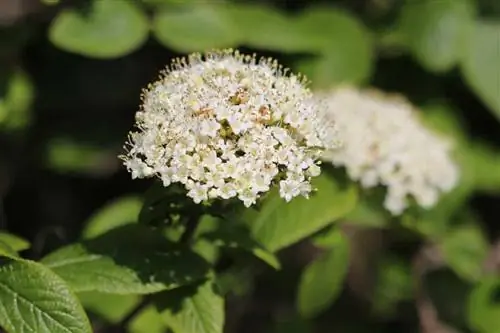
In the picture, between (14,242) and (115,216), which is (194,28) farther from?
(14,242)

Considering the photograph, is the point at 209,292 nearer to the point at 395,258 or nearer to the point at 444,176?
the point at 444,176

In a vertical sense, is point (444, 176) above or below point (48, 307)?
below

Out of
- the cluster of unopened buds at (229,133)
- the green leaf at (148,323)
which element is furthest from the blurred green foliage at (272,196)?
the cluster of unopened buds at (229,133)

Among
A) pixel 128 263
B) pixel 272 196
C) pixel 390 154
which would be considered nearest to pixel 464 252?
pixel 390 154

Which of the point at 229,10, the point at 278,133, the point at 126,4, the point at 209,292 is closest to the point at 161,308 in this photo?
the point at 209,292

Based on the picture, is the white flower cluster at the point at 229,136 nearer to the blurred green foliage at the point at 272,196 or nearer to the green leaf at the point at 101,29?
the blurred green foliage at the point at 272,196

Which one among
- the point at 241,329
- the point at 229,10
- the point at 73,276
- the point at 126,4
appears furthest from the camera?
the point at 241,329
